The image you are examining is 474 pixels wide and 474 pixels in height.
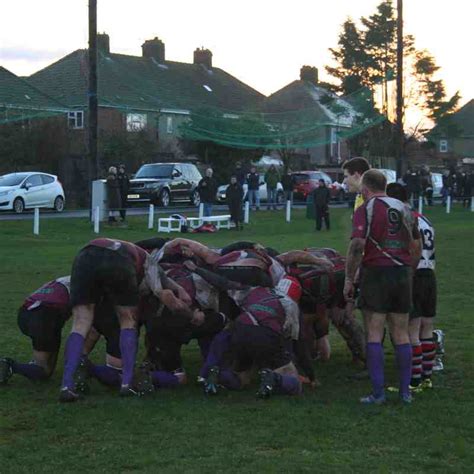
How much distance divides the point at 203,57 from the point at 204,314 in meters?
66.3

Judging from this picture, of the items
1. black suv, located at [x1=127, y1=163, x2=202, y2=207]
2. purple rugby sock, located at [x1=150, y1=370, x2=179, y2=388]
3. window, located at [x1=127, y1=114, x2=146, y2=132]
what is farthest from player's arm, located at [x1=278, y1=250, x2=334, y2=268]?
window, located at [x1=127, y1=114, x2=146, y2=132]

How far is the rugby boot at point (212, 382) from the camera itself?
7820mm

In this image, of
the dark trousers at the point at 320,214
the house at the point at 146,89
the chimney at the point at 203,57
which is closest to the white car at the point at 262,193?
the house at the point at 146,89

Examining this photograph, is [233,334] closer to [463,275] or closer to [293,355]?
[293,355]


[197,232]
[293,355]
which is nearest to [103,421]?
[293,355]

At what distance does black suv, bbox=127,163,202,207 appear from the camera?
37281 millimetres

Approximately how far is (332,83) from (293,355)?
6537 cm

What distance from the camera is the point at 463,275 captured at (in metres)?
16.9

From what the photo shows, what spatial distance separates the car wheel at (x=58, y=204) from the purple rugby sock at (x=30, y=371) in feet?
86.7

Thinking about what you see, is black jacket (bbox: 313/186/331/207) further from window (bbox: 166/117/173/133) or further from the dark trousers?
window (bbox: 166/117/173/133)

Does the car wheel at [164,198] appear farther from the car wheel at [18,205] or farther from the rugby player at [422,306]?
the rugby player at [422,306]

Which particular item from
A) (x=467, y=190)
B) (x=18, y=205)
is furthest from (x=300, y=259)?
(x=467, y=190)

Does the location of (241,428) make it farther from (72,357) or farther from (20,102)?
(20,102)

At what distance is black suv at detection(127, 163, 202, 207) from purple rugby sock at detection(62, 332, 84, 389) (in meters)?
29.2
